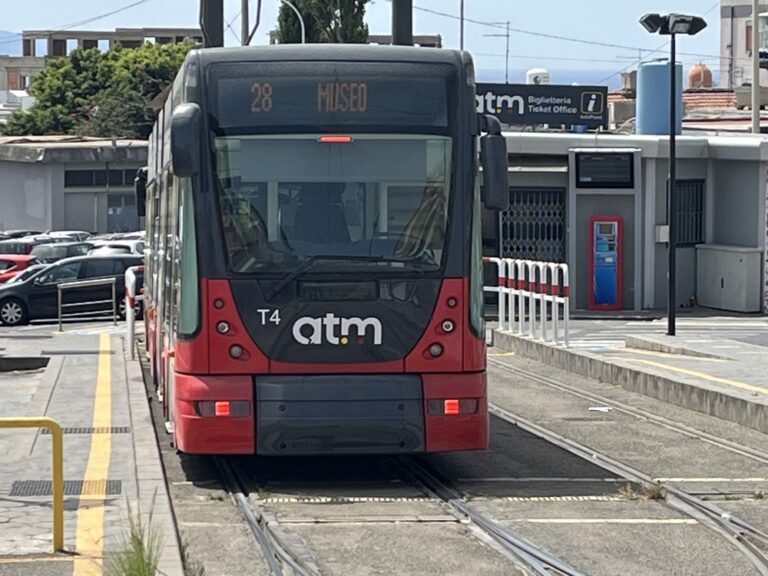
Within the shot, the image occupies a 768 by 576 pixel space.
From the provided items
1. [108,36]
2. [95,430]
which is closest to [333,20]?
[95,430]

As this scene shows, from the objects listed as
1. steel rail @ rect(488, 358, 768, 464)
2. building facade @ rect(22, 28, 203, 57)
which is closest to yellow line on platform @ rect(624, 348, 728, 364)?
steel rail @ rect(488, 358, 768, 464)

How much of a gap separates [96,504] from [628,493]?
12.1ft

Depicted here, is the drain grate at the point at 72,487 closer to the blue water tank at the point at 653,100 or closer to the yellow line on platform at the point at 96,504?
the yellow line on platform at the point at 96,504

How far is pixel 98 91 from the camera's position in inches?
3255

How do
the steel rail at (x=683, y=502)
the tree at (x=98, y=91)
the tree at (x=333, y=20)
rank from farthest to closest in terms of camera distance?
1. the tree at (x=98, y=91)
2. the tree at (x=333, y=20)
3. the steel rail at (x=683, y=502)

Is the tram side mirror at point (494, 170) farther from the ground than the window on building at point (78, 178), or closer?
closer

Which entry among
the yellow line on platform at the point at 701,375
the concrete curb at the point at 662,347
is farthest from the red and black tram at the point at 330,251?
the concrete curb at the point at 662,347

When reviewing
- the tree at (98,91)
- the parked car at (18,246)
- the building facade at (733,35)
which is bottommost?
the parked car at (18,246)

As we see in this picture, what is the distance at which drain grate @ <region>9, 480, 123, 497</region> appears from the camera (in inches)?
421

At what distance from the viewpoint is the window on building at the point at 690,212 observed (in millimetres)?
31906

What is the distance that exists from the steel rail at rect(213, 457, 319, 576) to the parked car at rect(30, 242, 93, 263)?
2814cm

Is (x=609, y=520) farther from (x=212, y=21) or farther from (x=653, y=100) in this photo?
(x=653, y=100)

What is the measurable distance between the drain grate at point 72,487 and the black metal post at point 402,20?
10.4 meters

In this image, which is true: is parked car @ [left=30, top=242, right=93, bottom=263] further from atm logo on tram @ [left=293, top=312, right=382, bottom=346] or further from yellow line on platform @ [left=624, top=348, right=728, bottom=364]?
atm logo on tram @ [left=293, top=312, right=382, bottom=346]
